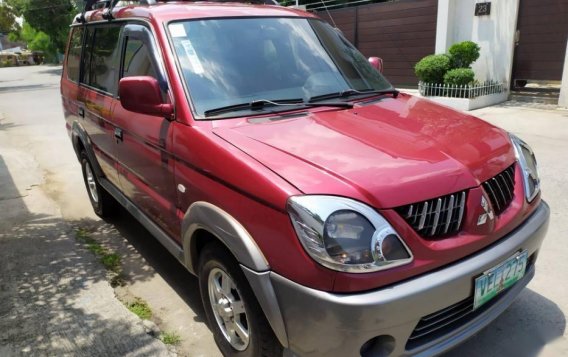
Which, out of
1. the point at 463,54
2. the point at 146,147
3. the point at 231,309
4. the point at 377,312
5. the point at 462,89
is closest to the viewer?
the point at 377,312

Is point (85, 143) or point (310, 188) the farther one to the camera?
point (85, 143)

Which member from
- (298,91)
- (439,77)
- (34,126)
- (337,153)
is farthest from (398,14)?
(337,153)

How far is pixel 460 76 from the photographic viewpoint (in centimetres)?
1013

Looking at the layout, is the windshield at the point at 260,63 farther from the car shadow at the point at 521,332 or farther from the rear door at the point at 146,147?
the car shadow at the point at 521,332

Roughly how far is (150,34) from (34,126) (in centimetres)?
931

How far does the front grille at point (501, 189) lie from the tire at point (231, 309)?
3.96ft

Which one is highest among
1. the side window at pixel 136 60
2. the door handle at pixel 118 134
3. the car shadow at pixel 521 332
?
the side window at pixel 136 60

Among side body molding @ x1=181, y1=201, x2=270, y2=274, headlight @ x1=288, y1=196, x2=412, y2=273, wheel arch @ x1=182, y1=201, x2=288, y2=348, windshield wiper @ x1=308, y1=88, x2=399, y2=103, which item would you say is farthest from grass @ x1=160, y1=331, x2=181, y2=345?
windshield wiper @ x1=308, y1=88, x2=399, y2=103

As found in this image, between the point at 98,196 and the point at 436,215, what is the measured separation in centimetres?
380

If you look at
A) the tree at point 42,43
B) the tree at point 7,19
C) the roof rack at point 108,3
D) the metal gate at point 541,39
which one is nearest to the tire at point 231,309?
the roof rack at point 108,3

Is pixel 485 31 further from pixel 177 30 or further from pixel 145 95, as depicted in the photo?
pixel 145 95

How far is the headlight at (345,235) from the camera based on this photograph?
1807mm

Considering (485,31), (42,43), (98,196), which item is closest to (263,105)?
(98,196)

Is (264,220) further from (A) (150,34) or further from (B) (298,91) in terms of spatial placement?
(A) (150,34)
